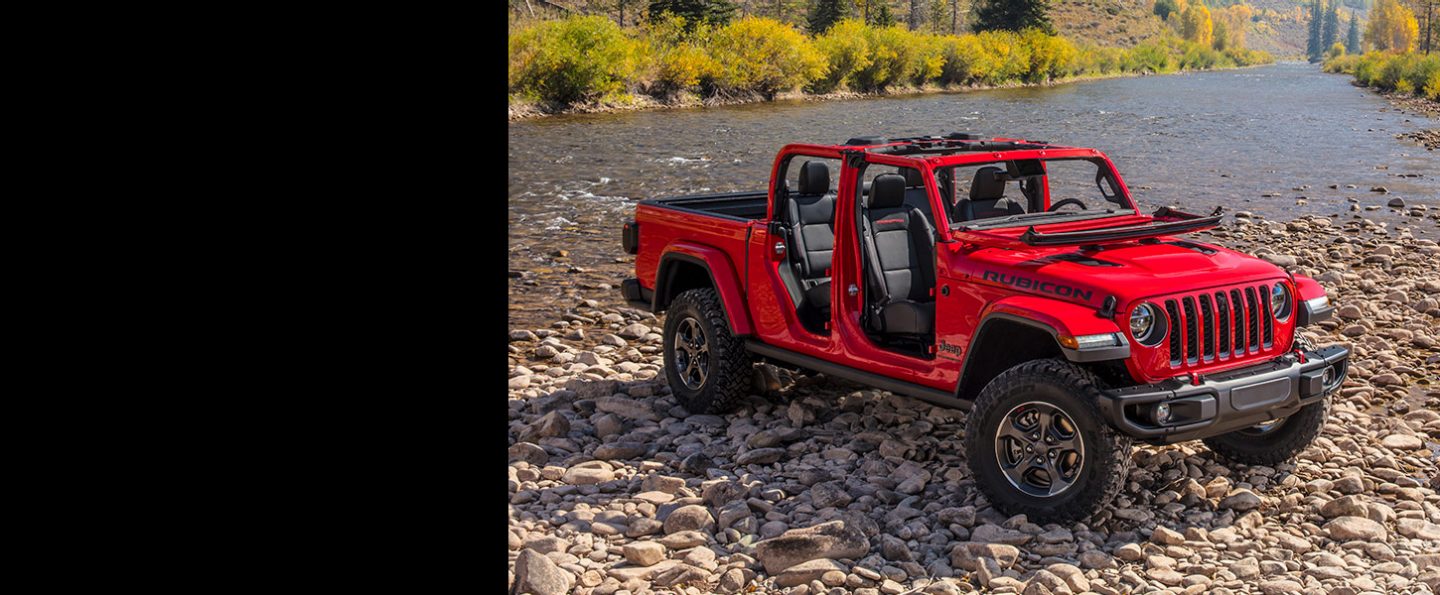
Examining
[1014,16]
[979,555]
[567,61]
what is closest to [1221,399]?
[979,555]

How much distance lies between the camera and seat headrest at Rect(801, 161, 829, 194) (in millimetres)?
7320

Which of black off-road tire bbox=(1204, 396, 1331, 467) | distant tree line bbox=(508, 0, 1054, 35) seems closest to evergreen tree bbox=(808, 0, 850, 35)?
distant tree line bbox=(508, 0, 1054, 35)

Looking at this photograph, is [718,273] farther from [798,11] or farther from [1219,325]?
[798,11]

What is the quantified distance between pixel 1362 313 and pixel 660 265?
618cm

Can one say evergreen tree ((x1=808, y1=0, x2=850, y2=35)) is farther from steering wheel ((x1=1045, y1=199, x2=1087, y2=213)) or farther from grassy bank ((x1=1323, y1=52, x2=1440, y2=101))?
steering wheel ((x1=1045, y1=199, x2=1087, y2=213))

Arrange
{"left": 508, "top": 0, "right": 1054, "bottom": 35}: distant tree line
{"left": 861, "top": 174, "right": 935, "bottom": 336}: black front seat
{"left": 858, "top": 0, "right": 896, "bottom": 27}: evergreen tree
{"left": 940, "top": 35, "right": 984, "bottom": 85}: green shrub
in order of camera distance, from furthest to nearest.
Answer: {"left": 858, "top": 0, "right": 896, "bottom": 27}: evergreen tree, {"left": 940, "top": 35, "right": 984, "bottom": 85}: green shrub, {"left": 508, "top": 0, "right": 1054, "bottom": 35}: distant tree line, {"left": 861, "top": 174, "right": 935, "bottom": 336}: black front seat

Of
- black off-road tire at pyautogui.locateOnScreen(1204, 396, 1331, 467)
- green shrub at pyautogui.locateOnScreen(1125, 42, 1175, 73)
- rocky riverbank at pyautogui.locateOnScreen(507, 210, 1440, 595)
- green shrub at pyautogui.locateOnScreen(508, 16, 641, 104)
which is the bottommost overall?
rocky riverbank at pyautogui.locateOnScreen(507, 210, 1440, 595)

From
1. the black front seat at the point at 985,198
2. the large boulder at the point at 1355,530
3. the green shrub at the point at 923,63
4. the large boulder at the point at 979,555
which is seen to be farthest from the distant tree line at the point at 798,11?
the large boulder at the point at 979,555

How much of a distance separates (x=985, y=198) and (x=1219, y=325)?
149 centimetres

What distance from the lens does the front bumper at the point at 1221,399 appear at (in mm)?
5473

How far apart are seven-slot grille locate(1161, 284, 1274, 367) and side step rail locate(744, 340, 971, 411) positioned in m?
1.03
